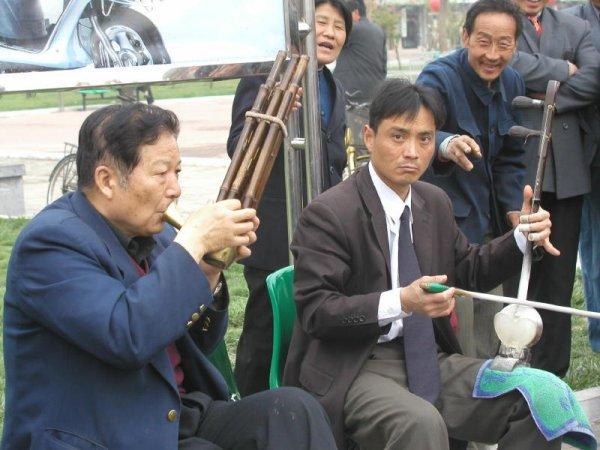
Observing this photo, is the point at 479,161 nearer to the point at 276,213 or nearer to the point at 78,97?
the point at 276,213

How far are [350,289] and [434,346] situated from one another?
0.33 meters

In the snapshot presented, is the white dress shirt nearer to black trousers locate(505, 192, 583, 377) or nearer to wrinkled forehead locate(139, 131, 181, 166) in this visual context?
wrinkled forehead locate(139, 131, 181, 166)

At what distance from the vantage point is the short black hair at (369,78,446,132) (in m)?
3.43

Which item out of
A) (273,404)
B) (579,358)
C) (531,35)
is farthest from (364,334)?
(579,358)

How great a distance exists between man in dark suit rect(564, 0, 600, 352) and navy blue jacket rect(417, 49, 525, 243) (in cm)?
70

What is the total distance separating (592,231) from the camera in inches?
213

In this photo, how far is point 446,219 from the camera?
3.57 meters

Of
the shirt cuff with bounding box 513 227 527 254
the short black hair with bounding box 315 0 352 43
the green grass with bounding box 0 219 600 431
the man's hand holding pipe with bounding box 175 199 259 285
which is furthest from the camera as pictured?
the green grass with bounding box 0 219 600 431

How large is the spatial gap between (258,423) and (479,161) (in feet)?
5.94

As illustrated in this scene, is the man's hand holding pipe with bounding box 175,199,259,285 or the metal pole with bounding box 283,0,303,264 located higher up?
the man's hand holding pipe with bounding box 175,199,259,285

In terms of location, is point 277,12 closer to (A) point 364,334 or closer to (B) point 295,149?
(B) point 295,149

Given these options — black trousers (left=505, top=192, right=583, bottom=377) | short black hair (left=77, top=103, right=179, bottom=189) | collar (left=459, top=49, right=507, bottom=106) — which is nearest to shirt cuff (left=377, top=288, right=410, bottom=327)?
short black hair (left=77, top=103, right=179, bottom=189)

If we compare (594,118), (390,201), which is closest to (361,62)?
(594,118)

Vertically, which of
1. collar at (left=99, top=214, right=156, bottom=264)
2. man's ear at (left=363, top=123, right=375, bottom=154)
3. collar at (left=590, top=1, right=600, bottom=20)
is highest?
collar at (left=590, top=1, right=600, bottom=20)
